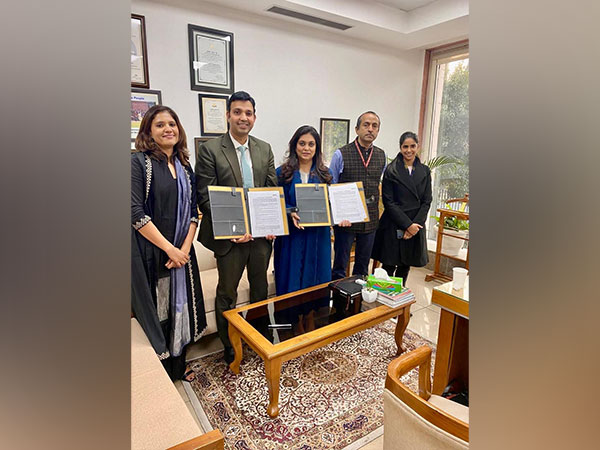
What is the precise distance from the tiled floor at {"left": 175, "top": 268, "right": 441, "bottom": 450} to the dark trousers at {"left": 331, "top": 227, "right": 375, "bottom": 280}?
1.63 feet

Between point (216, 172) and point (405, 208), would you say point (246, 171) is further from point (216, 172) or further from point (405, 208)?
point (405, 208)

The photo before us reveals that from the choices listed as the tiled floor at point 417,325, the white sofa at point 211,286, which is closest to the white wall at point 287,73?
Answer: the white sofa at point 211,286

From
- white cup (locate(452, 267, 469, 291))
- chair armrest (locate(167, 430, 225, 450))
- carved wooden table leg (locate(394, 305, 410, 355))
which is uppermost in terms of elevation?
white cup (locate(452, 267, 469, 291))

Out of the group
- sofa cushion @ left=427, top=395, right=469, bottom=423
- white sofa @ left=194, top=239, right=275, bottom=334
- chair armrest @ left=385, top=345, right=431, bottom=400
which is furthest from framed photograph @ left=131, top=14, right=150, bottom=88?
sofa cushion @ left=427, top=395, right=469, bottom=423

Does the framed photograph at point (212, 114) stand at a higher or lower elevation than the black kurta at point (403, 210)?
higher

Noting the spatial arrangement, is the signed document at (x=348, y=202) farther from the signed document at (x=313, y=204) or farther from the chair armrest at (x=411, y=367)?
the chair armrest at (x=411, y=367)

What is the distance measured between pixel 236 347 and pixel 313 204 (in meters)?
0.90

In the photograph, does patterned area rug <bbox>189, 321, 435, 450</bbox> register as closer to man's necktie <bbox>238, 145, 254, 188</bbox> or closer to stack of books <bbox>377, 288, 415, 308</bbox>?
stack of books <bbox>377, 288, 415, 308</bbox>

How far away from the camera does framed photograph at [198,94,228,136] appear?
2.66 metres

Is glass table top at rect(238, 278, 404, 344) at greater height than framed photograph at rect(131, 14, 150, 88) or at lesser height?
lesser

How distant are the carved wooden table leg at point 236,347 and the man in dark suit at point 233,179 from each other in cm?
10

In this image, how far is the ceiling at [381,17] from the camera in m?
2.67
